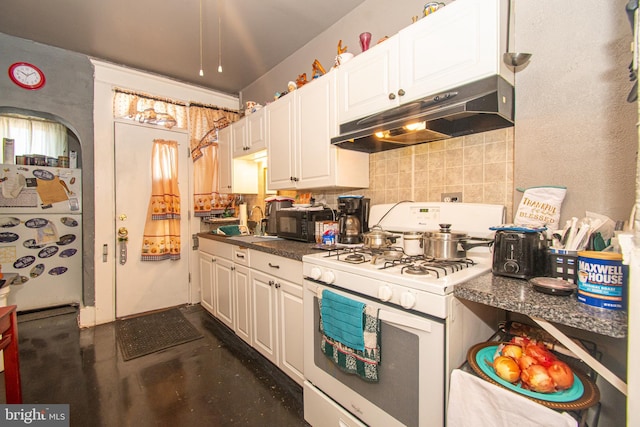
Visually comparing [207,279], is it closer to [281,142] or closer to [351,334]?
[281,142]

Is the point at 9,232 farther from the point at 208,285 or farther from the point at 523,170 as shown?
the point at 523,170

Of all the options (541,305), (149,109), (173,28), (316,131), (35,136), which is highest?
(173,28)

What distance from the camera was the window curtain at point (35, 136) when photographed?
3.28 meters

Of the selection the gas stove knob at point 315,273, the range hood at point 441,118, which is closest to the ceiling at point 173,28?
the range hood at point 441,118

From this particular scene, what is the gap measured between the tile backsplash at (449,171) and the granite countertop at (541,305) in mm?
604

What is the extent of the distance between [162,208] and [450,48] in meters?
3.06

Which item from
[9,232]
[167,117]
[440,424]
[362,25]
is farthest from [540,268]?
[9,232]

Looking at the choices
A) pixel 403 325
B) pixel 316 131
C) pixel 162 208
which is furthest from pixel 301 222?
pixel 162 208

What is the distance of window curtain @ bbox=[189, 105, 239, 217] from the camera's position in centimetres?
336

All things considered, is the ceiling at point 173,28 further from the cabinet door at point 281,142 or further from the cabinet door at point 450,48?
the cabinet door at point 450,48

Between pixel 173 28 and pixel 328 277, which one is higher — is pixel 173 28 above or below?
above

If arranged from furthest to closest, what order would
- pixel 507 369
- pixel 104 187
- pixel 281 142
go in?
pixel 104 187, pixel 281 142, pixel 507 369

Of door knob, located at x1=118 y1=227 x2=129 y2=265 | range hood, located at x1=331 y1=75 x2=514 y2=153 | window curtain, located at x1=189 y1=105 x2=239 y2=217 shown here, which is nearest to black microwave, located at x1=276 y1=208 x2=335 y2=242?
range hood, located at x1=331 y1=75 x2=514 y2=153

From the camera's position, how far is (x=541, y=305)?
2.63 feet
